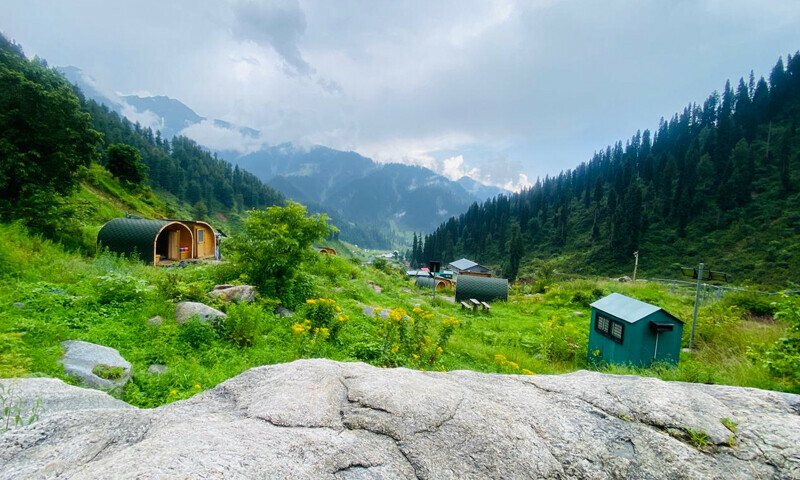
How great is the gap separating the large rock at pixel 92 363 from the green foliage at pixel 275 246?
520 cm

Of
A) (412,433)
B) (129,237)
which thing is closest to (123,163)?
(129,237)

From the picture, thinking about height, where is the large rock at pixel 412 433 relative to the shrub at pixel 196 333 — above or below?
above

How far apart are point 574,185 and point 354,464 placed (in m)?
143

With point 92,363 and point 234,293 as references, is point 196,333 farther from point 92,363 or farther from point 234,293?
point 234,293

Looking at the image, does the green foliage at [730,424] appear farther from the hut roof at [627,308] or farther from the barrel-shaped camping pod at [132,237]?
the barrel-shaped camping pod at [132,237]

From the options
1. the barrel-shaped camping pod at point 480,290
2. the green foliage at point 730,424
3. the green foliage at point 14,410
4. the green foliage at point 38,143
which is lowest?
the barrel-shaped camping pod at point 480,290

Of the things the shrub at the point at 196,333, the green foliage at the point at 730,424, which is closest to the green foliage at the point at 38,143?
the shrub at the point at 196,333

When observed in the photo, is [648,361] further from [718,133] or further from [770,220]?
[718,133]

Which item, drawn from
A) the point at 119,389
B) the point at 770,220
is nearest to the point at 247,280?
the point at 119,389

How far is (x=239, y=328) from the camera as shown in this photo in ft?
23.2

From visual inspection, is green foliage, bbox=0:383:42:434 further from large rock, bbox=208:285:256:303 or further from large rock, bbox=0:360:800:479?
large rock, bbox=208:285:256:303

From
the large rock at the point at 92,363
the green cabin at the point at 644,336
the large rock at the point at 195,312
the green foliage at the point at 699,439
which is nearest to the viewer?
the green foliage at the point at 699,439

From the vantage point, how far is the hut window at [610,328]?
34.0 feet

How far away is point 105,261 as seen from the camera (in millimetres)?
11641
